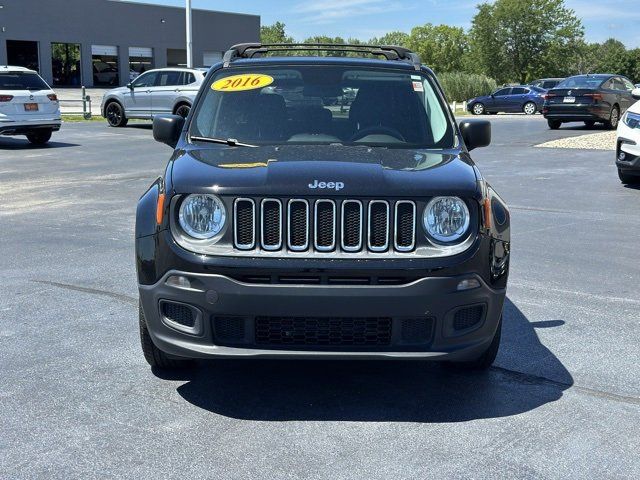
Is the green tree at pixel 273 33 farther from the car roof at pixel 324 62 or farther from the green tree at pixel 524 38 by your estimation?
the car roof at pixel 324 62

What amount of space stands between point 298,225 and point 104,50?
191ft

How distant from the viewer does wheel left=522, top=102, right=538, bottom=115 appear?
1531 inches

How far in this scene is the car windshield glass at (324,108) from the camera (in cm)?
511

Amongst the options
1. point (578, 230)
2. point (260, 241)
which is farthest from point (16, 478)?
point (578, 230)

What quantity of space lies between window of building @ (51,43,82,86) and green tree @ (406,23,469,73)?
1823 inches

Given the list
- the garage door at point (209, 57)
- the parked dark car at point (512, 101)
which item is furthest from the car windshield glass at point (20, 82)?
the garage door at point (209, 57)

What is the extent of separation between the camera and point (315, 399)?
170 inches

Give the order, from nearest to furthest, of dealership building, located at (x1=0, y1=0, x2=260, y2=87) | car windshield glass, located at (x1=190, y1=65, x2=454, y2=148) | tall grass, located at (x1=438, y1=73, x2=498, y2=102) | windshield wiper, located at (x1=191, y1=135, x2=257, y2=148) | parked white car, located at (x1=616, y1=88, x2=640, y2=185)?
windshield wiper, located at (x1=191, y1=135, x2=257, y2=148), car windshield glass, located at (x1=190, y1=65, x2=454, y2=148), parked white car, located at (x1=616, y1=88, x2=640, y2=185), tall grass, located at (x1=438, y1=73, x2=498, y2=102), dealership building, located at (x1=0, y1=0, x2=260, y2=87)

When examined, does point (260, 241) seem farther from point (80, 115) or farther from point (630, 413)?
point (80, 115)

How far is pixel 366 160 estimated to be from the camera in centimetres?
436

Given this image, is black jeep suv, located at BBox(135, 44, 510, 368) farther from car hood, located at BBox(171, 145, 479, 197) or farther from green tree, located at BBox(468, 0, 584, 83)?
green tree, located at BBox(468, 0, 584, 83)

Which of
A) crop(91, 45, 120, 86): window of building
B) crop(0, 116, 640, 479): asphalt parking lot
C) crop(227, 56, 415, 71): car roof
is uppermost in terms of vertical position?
crop(91, 45, 120, 86): window of building

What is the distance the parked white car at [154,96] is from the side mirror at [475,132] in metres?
18.5

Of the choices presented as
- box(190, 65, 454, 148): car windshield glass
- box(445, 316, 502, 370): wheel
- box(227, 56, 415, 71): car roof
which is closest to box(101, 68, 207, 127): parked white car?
box(227, 56, 415, 71): car roof
